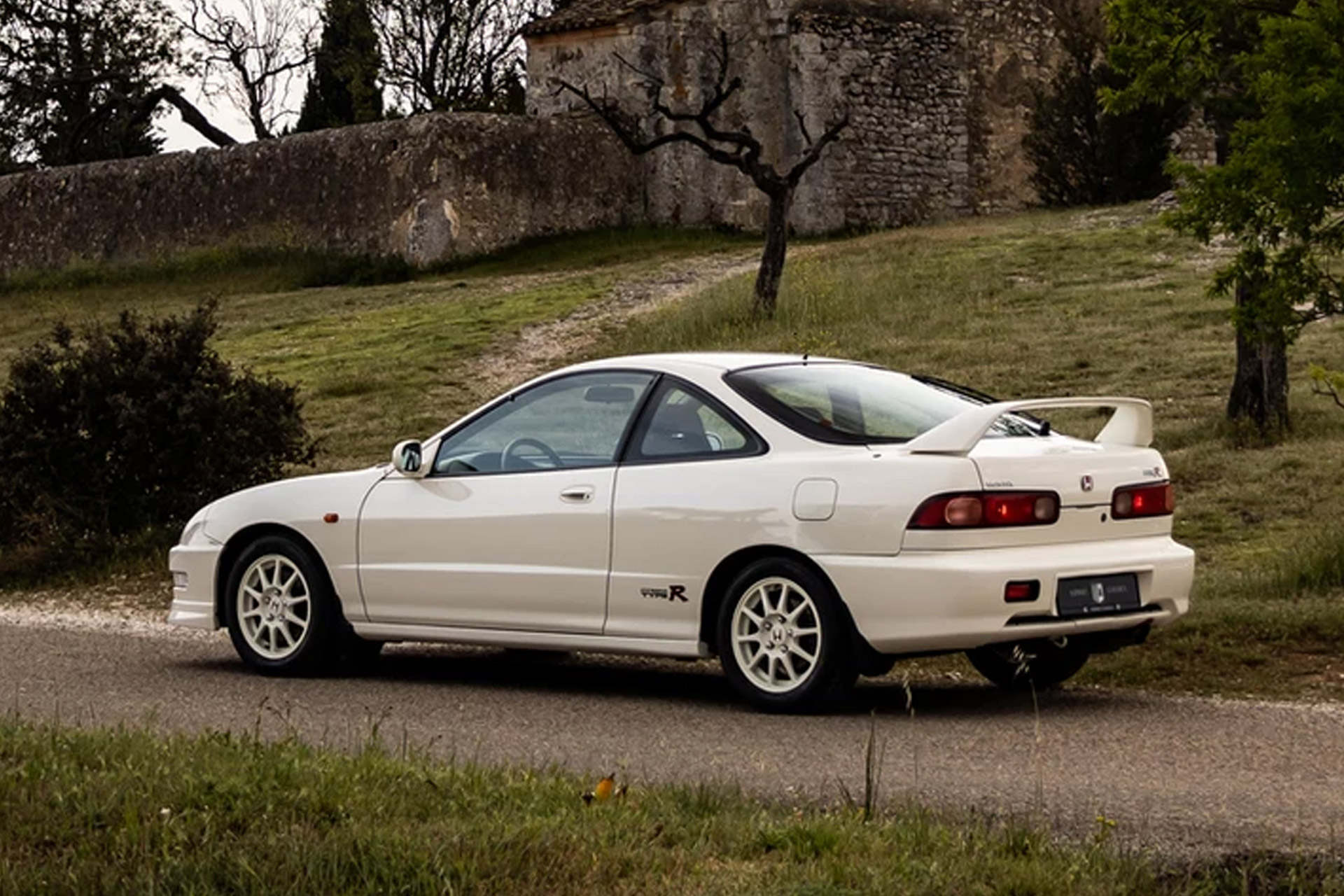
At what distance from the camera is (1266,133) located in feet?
34.8

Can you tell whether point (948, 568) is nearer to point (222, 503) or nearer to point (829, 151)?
point (222, 503)

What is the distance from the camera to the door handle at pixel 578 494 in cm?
911

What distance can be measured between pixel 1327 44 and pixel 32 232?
116 feet

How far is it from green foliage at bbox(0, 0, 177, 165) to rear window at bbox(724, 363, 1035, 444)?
158ft

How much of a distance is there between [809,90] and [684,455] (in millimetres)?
30151

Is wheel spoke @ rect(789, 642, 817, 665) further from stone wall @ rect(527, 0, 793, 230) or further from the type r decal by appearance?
stone wall @ rect(527, 0, 793, 230)

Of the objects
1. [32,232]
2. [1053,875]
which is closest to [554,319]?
[32,232]

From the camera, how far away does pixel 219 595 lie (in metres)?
10.2

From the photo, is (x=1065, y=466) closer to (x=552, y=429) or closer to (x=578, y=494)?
(x=578, y=494)

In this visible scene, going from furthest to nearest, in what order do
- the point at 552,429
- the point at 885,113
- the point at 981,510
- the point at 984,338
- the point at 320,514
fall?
1. the point at 885,113
2. the point at 984,338
3. the point at 320,514
4. the point at 552,429
5. the point at 981,510

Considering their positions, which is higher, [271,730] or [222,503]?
[222,503]

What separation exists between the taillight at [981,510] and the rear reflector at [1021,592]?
24 cm

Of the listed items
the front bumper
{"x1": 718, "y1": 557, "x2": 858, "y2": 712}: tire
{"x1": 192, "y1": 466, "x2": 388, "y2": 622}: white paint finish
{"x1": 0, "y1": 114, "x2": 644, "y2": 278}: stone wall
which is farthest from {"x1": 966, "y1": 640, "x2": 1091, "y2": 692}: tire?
{"x1": 0, "y1": 114, "x2": 644, "y2": 278}: stone wall

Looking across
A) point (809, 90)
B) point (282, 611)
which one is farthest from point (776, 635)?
point (809, 90)
